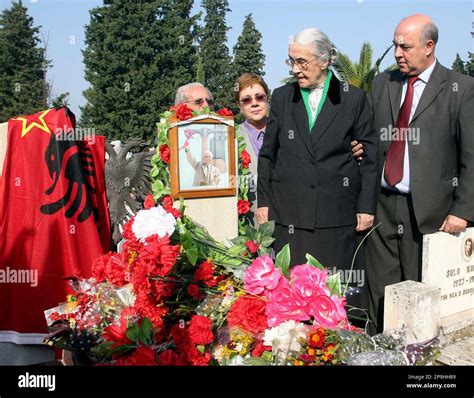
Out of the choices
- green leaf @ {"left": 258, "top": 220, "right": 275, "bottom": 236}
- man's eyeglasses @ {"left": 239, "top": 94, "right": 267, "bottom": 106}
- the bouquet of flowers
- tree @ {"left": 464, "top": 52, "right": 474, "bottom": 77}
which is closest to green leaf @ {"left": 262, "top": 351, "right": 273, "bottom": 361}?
the bouquet of flowers

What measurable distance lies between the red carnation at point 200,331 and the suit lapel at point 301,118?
1.42m

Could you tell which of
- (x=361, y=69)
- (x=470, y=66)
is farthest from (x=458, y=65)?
(x=361, y=69)

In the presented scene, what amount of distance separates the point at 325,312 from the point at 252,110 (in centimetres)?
218

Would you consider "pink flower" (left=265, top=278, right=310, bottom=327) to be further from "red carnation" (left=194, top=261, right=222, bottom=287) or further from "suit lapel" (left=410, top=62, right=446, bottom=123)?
"suit lapel" (left=410, top=62, right=446, bottom=123)

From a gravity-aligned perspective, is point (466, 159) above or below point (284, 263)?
above

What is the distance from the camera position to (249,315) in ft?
7.89

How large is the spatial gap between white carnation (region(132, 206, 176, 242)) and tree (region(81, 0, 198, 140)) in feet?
75.4

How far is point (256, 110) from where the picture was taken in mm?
4227

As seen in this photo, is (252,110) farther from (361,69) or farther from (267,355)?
(361,69)

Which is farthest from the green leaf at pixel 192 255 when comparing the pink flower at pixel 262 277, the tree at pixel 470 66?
the tree at pixel 470 66

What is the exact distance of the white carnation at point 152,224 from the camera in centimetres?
261
